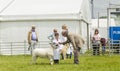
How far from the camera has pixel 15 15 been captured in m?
26.2

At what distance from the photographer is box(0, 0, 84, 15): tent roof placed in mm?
26531

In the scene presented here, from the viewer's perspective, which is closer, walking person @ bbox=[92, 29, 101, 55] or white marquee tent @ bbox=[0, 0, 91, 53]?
walking person @ bbox=[92, 29, 101, 55]

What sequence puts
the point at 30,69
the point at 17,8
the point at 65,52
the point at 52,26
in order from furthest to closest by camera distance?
1. the point at 17,8
2. the point at 52,26
3. the point at 65,52
4. the point at 30,69

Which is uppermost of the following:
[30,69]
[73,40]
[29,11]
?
[29,11]

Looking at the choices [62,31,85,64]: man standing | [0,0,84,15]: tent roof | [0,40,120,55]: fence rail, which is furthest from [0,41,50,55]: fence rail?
[62,31,85,64]: man standing

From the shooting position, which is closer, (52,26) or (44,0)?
(52,26)

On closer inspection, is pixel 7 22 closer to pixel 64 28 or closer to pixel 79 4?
pixel 79 4

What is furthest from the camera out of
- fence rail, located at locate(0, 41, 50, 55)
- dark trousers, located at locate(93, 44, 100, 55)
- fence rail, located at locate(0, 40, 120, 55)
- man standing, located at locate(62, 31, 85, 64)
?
fence rail, located at locate(0, 41, 50, 55)

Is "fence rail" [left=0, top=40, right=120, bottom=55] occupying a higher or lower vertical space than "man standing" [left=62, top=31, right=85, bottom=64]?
lower

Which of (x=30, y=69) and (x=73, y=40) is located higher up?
(x=73, y=40)

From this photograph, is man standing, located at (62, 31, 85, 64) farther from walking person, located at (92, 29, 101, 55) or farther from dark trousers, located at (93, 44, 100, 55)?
dark trousers, located at (93, 44, 100, 55)

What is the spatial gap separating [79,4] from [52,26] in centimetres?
284

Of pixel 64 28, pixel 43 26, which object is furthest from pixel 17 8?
pixel 64 28

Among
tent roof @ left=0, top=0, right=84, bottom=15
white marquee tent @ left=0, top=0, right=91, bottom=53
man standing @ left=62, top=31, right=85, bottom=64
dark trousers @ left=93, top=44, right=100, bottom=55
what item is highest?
tent roof @ left=0, top=0, right=84, bottom=15
